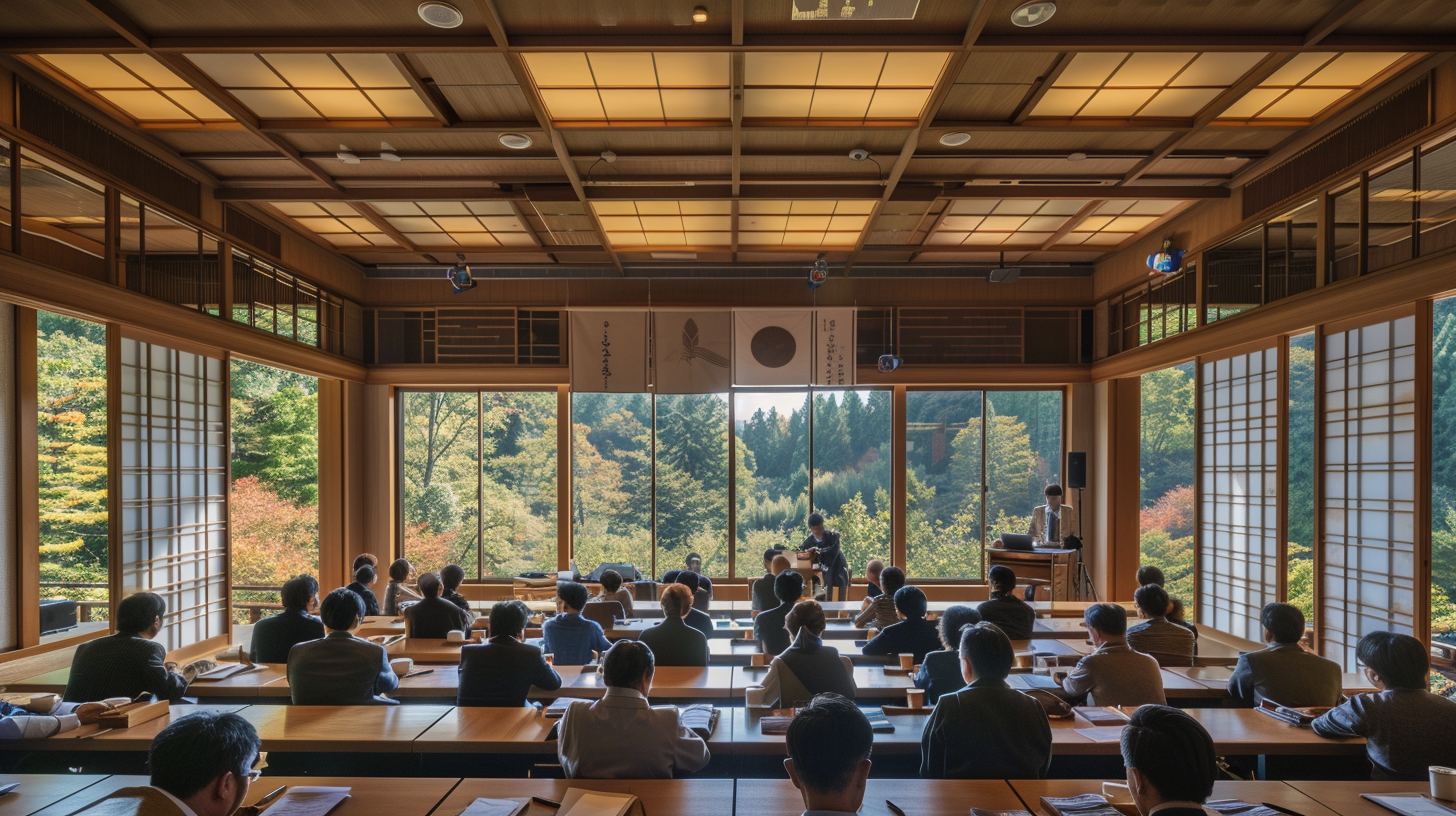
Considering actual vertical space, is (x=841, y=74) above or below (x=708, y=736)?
above

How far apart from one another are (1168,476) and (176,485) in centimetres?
1673

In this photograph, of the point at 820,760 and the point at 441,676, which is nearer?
the point at 820,760

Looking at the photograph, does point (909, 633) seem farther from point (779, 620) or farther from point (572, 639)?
point (572, 639)

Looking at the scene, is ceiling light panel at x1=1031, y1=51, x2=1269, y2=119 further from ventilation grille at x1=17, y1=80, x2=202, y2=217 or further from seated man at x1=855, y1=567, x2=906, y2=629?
ventilation grille at x1=17, y1=80, x2=202, y2=217

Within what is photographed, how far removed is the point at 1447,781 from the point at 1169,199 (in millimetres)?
5825

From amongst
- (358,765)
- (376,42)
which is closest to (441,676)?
(358,765)


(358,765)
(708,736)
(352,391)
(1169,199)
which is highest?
(1169,199)

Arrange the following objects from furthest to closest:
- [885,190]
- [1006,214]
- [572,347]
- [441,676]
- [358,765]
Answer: [572,347]
[1006,214]
[885,190]
[441,676]
[358,765]

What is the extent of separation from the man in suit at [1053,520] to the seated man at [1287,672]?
218 inches

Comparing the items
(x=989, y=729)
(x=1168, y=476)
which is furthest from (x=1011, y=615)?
(x=1168, y=476)

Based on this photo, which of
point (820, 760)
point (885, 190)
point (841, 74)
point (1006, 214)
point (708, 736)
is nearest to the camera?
point (820, 760)

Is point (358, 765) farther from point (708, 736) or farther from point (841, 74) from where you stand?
point (841, 74)

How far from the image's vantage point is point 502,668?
374cm

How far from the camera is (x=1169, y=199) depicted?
7.07m
